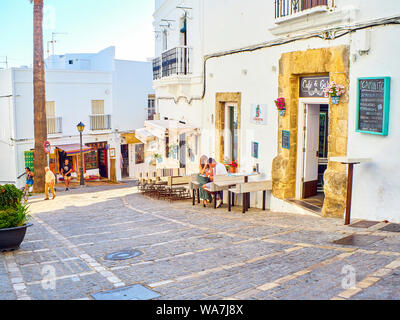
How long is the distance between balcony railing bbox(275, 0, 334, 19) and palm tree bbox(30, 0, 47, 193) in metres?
14.1

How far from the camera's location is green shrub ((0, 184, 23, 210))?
8453mm

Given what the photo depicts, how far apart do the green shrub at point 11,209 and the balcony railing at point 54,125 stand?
63.6 feet

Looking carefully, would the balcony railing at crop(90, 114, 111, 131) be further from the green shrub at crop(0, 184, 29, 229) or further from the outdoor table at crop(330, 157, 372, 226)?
the outdoor table at crop(330, 157, 372, 226)

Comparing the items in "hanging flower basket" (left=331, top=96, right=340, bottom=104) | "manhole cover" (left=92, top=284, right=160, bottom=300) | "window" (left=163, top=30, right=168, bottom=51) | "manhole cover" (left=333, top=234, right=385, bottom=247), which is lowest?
"manhole cover" (left=92, top=284, right=160, bottom=300)

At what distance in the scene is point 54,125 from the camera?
2736cm

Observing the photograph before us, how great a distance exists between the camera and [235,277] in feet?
20.7

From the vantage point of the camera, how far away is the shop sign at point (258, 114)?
12.4m

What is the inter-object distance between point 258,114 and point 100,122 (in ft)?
62.9

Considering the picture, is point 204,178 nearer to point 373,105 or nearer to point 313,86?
point 313,86

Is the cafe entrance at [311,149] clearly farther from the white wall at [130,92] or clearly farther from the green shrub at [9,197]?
the white wall at [130,92]

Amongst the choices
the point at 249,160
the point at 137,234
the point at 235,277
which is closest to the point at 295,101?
the point at 249,160

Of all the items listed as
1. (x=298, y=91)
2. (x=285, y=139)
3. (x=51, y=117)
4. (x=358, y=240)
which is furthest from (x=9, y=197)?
(x=51, y=117)

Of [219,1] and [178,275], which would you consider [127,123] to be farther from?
[178,275]

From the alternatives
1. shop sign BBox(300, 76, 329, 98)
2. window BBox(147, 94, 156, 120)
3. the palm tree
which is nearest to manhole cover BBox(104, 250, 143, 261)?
shop sign BBox(300, 76, 329, 98)
